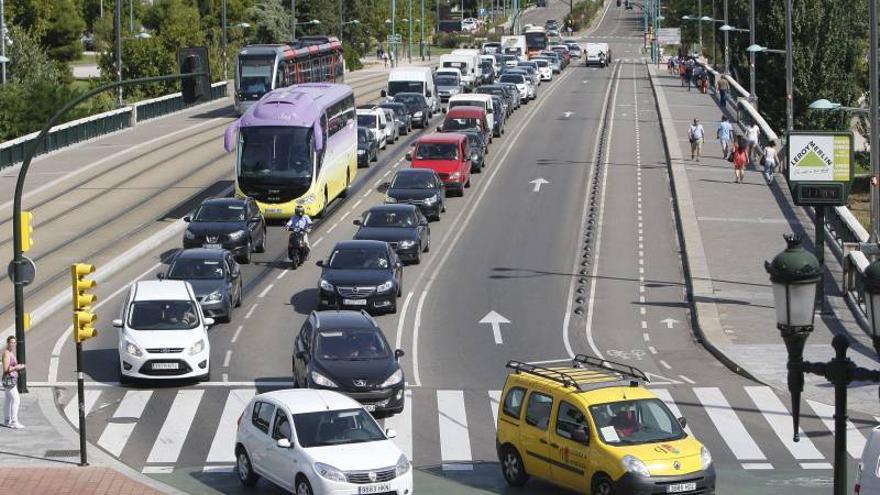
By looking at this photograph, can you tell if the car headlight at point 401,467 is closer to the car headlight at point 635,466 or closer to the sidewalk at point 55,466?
the car headlight at point 635,466

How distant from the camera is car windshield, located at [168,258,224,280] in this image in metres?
35.2

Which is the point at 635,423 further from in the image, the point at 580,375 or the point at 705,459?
the point at 580,375

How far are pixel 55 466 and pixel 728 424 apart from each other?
10.9 metres

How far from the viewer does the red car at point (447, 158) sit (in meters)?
53.1

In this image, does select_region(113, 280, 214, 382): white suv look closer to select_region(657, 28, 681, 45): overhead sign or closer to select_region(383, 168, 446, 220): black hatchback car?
select_region(383, 168, 446, 220): black hatchback car

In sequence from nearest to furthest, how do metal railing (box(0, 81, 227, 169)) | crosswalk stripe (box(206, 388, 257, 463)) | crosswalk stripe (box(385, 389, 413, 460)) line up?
crosswalk stripe (box(206, 388, 257, 463)) → crosswalk stripe (box(385, 389, 413, 460)) → metal railing (box(0, 81, 227, 169))

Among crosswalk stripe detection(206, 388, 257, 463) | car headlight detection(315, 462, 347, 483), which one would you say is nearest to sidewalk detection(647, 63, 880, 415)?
crosswalk stripe detection(206, 388, 257, 463)

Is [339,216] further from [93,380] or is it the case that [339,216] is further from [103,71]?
[103,71]

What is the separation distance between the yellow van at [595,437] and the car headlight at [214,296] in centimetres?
1272

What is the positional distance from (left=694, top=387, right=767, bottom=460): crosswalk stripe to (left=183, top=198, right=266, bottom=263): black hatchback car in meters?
15.6

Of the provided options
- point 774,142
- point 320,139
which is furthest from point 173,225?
point 774,142

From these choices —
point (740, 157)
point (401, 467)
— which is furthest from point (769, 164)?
point (401, 467)

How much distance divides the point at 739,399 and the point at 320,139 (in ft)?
70.6

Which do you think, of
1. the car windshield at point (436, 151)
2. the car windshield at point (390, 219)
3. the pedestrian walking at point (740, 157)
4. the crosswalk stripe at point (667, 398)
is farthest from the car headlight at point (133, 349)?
the pedestrian walking at point (740, 157)
